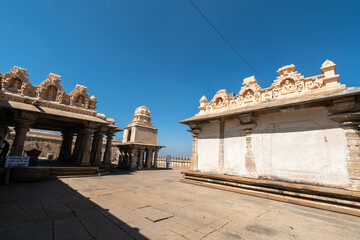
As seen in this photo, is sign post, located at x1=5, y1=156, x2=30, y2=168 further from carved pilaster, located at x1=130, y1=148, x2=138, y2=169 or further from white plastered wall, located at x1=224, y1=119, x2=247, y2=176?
white plastered wall, located at x1=224, y1=119, x2=247, y2=176

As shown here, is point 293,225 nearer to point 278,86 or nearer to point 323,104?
point 323,104

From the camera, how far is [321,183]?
5.38 metres

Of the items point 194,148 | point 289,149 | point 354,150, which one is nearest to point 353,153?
point 354,150

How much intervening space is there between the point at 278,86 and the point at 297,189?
13.8 ft

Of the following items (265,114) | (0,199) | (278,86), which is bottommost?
(0,199)

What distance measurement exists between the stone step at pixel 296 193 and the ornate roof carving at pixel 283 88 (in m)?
3.51

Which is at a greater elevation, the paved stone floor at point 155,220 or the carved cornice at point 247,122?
the carved cornice at point 247,122

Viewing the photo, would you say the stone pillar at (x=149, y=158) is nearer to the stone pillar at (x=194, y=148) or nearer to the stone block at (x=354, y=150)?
the stone pillar at (x=194, y=148)

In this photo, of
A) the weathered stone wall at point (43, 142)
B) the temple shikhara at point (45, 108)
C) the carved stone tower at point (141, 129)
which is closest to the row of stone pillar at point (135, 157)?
the carved stone tower at point (141, 129)

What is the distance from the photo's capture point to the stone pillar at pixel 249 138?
23.0 ft

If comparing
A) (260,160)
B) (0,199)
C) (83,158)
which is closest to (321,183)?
(260,160)

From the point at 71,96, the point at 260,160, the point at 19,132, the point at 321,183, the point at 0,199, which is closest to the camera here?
the point at 0,199

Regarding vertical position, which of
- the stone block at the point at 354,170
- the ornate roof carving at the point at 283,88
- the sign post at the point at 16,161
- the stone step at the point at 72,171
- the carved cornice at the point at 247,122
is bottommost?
the stone step at the point at 72,171

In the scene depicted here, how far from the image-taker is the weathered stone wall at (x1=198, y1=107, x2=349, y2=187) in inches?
209
